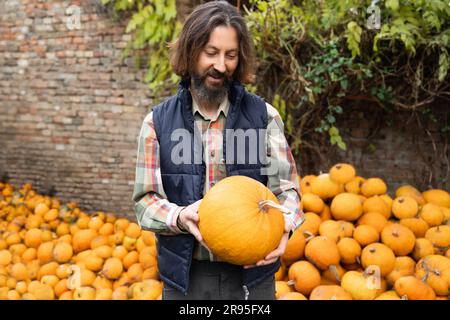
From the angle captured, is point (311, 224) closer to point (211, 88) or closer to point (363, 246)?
point (363, 246)

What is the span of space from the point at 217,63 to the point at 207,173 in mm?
471

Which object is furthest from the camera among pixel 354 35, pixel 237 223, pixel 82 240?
pixel 82 240

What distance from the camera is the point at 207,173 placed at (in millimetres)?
1705

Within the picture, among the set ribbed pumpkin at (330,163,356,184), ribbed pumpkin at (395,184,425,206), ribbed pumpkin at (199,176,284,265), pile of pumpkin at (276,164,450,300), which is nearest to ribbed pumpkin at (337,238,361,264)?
pile of pumpkin at (276,164,450,300)

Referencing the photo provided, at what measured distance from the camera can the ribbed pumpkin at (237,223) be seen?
4.75 feet

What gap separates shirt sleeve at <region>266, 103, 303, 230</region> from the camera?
1.72 meters

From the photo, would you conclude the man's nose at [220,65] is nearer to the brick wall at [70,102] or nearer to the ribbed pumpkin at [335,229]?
the ribbed pumpkin at [335,229]

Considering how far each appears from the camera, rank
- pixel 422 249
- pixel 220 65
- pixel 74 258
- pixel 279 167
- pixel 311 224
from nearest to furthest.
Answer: pixel 220 65
pixel 279 167
pixel 422 249
pixel 311 224
pixel 74 258

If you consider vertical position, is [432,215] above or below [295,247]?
above

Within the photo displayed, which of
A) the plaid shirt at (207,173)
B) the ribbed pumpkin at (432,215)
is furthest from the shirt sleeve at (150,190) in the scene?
the ribbed pumpkin at (432,215)

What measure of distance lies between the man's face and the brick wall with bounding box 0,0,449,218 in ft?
10.2

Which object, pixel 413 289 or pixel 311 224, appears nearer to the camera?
pixel 413 289

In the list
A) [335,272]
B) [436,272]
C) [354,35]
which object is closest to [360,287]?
[335,272]

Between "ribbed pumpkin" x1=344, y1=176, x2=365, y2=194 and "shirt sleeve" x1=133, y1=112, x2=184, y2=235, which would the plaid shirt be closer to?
"shirt sleeve" x1=133, y1=112, x2=184, y2=235
